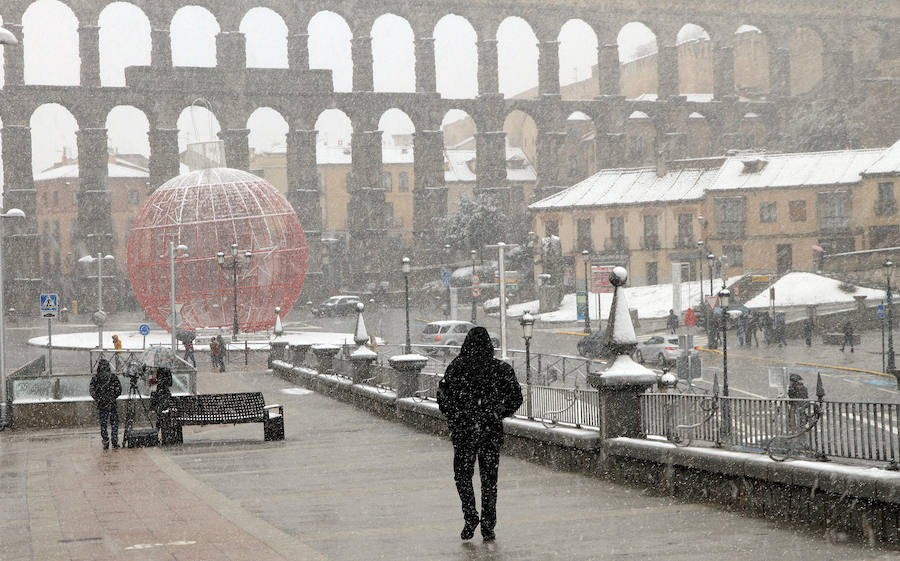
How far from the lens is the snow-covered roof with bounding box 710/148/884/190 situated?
5950cm

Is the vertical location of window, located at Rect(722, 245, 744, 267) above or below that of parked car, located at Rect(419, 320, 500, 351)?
above

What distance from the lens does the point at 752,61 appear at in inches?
3561

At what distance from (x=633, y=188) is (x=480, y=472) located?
196 feet

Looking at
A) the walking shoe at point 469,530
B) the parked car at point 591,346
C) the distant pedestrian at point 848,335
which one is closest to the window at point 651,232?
the distant pedestrian at point 848,335

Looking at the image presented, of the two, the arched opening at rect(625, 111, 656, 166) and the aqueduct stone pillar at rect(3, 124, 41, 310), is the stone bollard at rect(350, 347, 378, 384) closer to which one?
the aqueduct stone pillar at rect(3, 124, 41, 310)

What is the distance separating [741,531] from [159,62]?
216 feet

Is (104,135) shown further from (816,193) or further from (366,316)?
(816,193)

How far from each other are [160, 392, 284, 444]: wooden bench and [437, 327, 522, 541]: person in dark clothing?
29.4 ft

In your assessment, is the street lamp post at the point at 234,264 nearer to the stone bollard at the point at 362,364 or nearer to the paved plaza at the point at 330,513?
the stone bollard at the point at 362,364

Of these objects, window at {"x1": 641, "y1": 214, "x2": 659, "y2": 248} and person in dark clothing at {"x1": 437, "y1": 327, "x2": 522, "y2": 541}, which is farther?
window at {"x1": 641, "y1": 214, "x2": 659, "y2": 248}

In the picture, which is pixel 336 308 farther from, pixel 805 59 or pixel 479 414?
pixel 479 414

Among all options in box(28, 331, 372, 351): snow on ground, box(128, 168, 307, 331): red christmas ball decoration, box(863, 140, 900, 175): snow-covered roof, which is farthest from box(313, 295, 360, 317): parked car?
box(863, 140, 900, 175): snow-covered roof

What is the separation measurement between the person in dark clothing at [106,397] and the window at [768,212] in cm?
4837

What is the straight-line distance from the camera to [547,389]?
1468 centimetres
